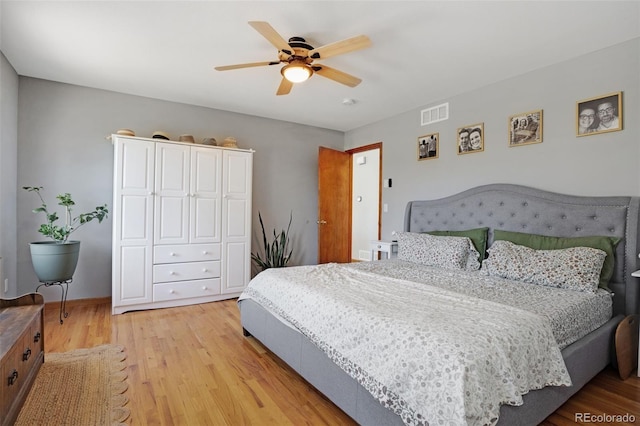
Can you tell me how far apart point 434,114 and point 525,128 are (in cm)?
109

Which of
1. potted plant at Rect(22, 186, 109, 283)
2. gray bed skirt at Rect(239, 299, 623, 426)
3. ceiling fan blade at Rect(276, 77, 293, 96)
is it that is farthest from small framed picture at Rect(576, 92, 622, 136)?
potted plant at Rect(22, 186, 109, 283)

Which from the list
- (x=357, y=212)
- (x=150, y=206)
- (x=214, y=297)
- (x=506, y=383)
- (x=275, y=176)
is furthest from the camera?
(x=357, y=212)

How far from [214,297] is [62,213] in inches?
75.4

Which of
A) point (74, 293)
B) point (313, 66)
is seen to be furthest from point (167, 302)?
point (313, 66)

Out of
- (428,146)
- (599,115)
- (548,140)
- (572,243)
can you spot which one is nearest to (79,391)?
(572,243)

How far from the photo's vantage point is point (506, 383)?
129cm

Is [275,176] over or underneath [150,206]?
over

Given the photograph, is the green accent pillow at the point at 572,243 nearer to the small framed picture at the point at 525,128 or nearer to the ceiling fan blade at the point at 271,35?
the small framed picture at the point at 525,128

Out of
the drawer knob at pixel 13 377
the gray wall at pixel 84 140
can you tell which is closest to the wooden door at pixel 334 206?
the gray wall at pixel 84 140

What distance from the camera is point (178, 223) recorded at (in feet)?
12.2

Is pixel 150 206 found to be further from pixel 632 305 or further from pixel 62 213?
pixel 632 305

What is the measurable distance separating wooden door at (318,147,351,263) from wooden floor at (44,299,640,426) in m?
2.25

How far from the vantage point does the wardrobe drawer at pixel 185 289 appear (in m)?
3.60

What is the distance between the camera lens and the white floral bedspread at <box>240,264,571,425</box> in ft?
3.91
